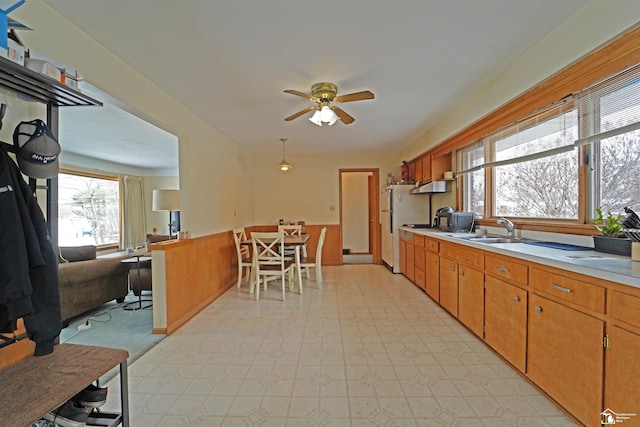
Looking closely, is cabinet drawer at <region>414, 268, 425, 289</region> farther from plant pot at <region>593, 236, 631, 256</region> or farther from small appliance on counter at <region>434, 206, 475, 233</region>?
plant pot at <region>593, 236, 631, 256</region>

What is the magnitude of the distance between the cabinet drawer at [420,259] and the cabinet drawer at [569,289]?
2160 mm

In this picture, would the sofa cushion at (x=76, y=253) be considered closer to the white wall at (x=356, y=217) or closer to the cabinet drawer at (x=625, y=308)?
the cabinet drawer at (x=625, y=308)

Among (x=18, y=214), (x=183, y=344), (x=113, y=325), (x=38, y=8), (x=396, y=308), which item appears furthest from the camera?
(x=396, y=308)

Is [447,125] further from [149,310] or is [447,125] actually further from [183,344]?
[149,310]

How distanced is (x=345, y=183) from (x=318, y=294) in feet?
13.8

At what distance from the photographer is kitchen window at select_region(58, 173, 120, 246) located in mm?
5473

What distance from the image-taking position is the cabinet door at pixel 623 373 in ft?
4.08

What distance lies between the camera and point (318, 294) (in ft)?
13.5

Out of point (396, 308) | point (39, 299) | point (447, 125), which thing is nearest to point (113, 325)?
point (39, 299)

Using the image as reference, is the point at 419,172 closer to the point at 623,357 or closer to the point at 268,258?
the point at 268,258

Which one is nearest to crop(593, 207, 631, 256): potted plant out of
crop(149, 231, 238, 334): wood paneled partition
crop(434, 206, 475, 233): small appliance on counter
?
crop(434, 206, 475, 233): small appliance on counter

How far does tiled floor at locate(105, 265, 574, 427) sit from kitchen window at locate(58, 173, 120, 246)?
4.18 metres

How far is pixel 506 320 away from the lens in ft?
7.09

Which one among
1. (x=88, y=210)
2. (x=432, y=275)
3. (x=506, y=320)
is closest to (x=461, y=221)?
(x=432, y=275)
